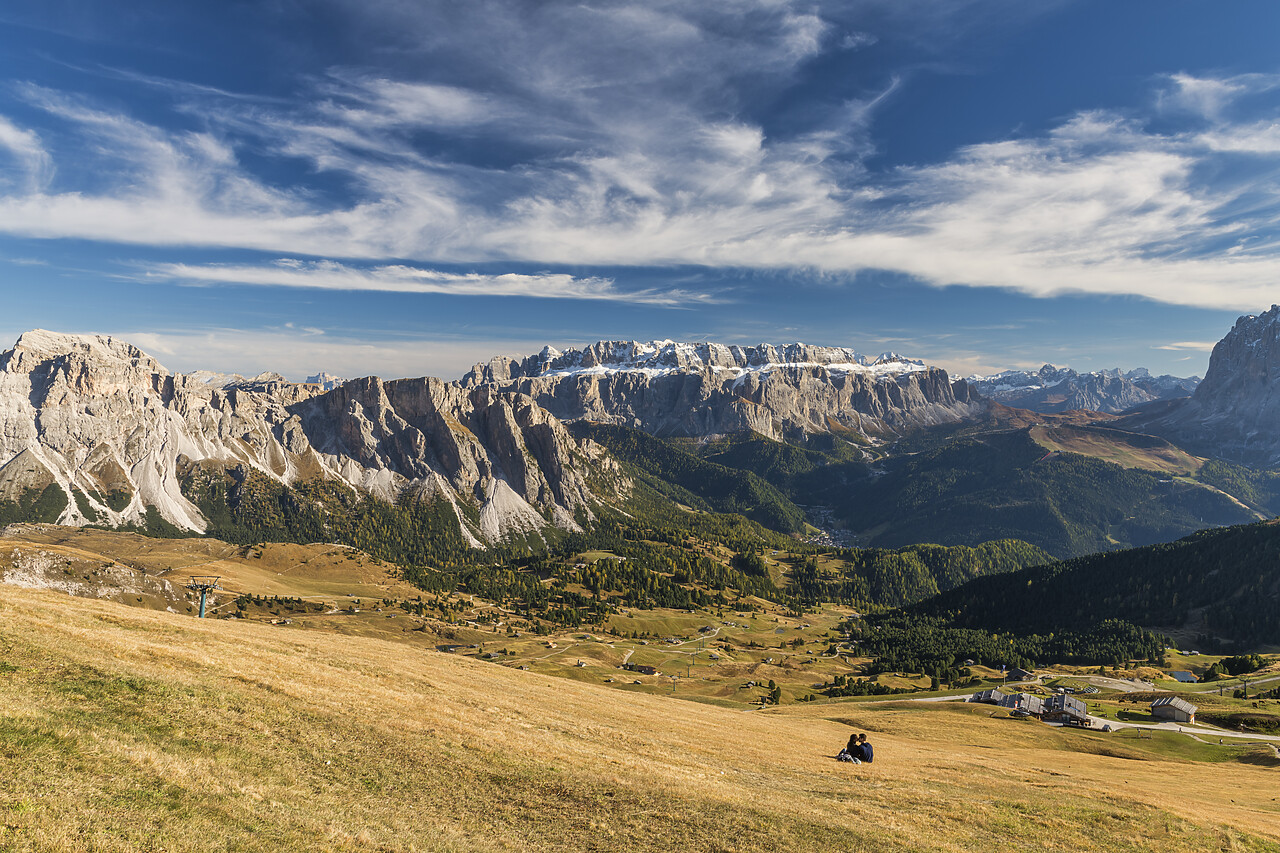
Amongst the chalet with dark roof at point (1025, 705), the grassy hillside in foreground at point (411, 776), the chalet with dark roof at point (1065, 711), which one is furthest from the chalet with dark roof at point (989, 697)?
the grassy hillside in foreground at point (411, 776)

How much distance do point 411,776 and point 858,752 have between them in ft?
114

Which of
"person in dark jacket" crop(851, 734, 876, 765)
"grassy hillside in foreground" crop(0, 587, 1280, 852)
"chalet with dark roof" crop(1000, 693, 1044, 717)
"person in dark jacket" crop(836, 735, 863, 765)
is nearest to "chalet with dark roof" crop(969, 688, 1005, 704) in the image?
Answer: "chalet with dark roof" crop(1000, 693, 1044, 717)

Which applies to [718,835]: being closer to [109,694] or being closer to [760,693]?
[109,694]

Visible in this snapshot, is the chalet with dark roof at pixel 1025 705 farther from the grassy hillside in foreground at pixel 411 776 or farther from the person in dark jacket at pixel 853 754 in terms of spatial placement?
the person in dark jacket at pixel 853 754

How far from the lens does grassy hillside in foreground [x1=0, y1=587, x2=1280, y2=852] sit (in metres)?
19.3

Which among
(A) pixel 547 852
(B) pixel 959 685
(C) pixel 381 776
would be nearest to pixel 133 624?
(C) pixel 381 776

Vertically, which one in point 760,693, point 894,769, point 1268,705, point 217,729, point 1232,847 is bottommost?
point 760,693

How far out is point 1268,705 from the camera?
94.7 m

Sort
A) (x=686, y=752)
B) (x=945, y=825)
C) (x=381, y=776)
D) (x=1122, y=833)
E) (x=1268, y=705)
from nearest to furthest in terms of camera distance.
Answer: (x=381, y=776) → (x=945, y=825) → (x=1122, y=833) → (x=686, y=752) → (x=1268, y=705)

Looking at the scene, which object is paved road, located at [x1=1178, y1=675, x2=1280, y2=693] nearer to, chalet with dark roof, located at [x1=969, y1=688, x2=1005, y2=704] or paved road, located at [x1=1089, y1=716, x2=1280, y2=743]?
chalet with dark roof, located at [x1=969, y1=688, x2=1005, y2=704]

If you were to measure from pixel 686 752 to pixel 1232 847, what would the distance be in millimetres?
29247

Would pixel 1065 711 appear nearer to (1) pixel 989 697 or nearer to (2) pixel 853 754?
(1) pixel 989 697

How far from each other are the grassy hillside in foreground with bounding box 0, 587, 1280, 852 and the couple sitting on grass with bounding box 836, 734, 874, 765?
1674mm

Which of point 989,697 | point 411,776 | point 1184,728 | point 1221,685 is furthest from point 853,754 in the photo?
point 1221,685
